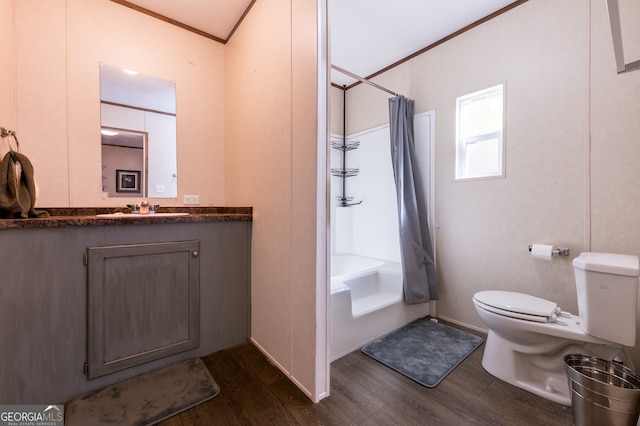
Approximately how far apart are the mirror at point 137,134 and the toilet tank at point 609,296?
2836 mm

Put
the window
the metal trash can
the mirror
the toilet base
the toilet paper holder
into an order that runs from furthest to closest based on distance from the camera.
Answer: the window < the mirror < the toilet paper holder < the toilet base < the metal trash can

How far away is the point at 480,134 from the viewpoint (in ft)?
7.50

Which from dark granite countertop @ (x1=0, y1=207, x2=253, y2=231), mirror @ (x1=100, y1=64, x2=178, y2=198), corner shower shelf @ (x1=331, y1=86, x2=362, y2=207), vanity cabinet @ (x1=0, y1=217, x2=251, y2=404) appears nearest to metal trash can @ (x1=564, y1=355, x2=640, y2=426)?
vanity cabinet @ (x1=0, y1=217, x2=251, y2=404)

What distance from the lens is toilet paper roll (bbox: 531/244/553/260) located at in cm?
182

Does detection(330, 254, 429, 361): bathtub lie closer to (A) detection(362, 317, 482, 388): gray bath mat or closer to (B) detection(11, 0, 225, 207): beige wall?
(A) detection(362, 317, 482, 388): gray bath mat

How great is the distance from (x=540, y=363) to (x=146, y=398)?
2.27 m

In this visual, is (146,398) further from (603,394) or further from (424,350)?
(603,394)

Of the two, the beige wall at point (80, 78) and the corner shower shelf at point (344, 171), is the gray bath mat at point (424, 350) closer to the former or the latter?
the corner shower shelf at point (344, 171)

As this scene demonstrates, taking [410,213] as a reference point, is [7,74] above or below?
above

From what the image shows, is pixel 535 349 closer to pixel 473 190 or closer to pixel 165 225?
pixel 473 190

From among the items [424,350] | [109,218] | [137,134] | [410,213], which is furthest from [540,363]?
[137,134]

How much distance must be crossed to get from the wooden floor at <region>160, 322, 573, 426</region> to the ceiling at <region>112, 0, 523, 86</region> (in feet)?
7.85

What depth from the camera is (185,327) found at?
179 centimetres

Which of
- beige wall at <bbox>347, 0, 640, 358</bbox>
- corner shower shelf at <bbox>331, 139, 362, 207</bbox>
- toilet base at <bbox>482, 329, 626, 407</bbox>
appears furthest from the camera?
corner shower shelf at <bbox>331, 139, 362, 207</bbox>
